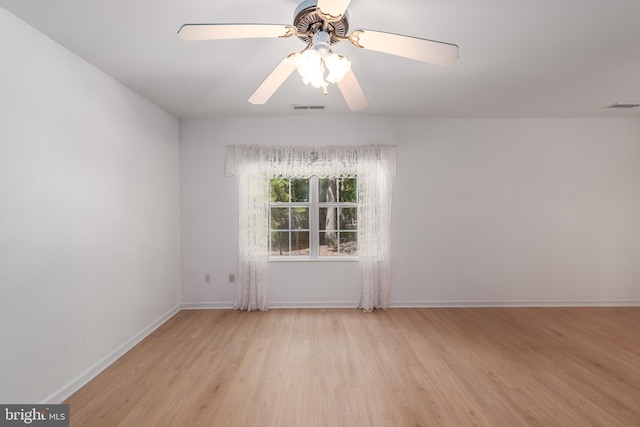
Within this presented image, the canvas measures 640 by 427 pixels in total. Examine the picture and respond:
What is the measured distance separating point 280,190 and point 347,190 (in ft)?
2.88

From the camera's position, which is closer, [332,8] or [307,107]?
[332,8]

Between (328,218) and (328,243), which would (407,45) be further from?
(328,243)

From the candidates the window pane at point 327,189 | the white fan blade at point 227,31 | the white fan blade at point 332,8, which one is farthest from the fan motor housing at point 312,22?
the window pane at point 327,189

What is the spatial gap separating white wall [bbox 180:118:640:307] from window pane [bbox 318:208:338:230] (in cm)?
51

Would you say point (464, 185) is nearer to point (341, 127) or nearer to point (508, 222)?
point (508, 222)

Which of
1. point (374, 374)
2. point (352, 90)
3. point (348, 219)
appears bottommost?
point (374, 374)

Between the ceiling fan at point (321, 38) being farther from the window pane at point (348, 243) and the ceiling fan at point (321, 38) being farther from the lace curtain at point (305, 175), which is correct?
the window pane at point (348, 243)

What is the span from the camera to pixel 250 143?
157 inches

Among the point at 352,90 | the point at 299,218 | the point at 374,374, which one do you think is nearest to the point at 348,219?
the point at 299,218

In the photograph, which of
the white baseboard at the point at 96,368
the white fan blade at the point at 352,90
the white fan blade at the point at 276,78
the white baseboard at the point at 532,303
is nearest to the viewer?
the white fan blade at the point at 276,78

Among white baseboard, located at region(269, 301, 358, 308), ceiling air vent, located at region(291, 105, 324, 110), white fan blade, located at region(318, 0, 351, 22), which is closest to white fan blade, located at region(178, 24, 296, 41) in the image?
white fan blade, located at region(318, 0, 351, 22)

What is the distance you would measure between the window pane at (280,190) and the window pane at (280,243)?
434 millimetres

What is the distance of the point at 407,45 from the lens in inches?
58.4

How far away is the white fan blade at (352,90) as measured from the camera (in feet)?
5.94
